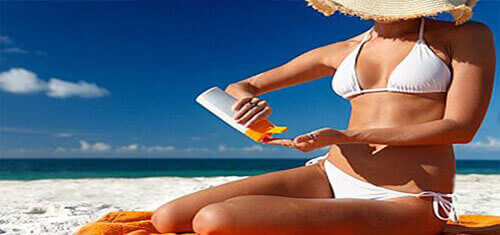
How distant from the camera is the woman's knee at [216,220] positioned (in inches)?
73.0

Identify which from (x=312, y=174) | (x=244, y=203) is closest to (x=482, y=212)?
(x=312, y=174)

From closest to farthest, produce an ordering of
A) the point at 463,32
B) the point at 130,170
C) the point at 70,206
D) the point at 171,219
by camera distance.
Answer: the point at 463,32 < the point at 171,219 < the point at 70,206 < the point at 130,170

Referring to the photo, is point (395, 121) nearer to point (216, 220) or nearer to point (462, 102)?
point (462, 102)

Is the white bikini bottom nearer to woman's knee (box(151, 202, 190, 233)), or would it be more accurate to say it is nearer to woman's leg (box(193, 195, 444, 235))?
woman's leg (box(193, 195, 444, 235))

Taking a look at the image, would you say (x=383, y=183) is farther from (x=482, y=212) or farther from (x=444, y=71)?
(x=482, y=212)

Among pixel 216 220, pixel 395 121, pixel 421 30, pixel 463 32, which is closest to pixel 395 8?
pixel 421 30

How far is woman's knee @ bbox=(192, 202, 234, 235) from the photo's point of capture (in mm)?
1854

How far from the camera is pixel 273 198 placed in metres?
1.98

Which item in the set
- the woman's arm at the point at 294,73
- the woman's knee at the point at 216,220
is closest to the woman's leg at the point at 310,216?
the woman's knee at the point at 216,220

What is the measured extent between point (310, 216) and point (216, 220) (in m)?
0.39

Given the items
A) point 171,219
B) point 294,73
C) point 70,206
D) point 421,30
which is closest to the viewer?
point 421,30

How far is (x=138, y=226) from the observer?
2607 mm

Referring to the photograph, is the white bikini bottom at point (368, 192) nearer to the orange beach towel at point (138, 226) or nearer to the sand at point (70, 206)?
the orange beach towel at point (138, 226)

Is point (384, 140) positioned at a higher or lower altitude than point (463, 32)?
lower
